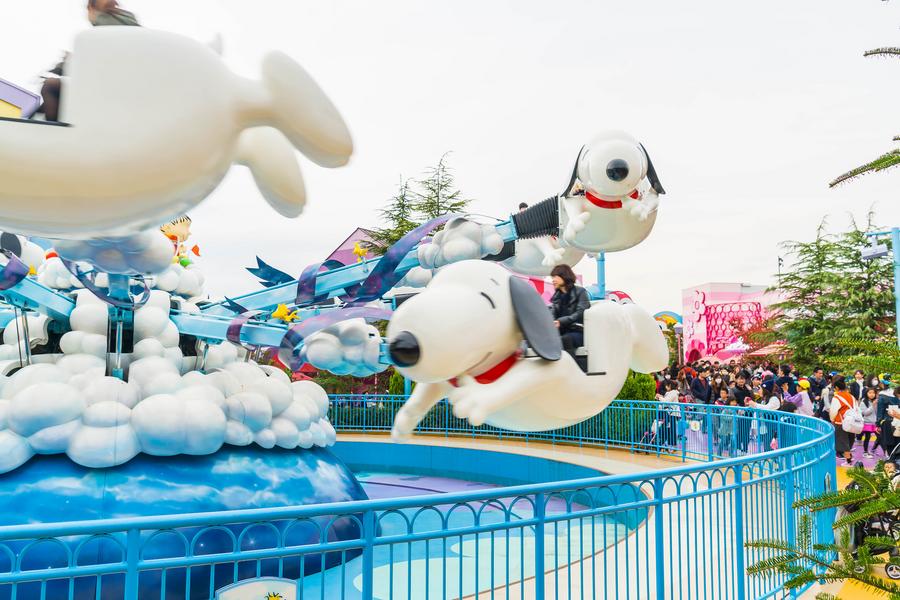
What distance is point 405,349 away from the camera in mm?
2539

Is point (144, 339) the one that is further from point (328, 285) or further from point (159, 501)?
point (328, 285)

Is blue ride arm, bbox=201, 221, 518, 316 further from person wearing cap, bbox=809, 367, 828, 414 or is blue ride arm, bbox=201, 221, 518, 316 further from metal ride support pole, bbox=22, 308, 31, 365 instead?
person wearing cap, bbox=809, 367, 828, 414

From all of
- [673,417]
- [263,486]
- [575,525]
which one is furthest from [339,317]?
[673,417]

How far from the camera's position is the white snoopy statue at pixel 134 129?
188 cm

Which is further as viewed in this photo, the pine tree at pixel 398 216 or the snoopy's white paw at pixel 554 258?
the pine tree at pixel 398 216

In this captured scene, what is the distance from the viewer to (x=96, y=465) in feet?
19.7

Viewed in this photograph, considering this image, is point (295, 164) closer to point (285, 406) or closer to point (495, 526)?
point (495, 526)

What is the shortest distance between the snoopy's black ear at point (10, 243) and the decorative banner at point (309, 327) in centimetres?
258

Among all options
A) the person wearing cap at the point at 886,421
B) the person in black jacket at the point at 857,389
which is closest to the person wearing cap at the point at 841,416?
the person wearing cap at the point at 886,421

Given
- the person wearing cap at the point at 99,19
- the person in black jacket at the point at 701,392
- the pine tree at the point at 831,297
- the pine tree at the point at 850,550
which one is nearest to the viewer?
the person wearing cap at the point at 99,19

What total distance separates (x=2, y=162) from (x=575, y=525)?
8851 millimetres

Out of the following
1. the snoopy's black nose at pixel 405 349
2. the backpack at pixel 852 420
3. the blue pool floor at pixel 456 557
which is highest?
the snoopy's black nose at pixel 405 349

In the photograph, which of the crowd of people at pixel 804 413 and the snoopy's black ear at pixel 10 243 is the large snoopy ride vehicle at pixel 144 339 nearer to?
the snoopy's black ear at pixel 10 243

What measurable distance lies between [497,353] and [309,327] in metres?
2.52
